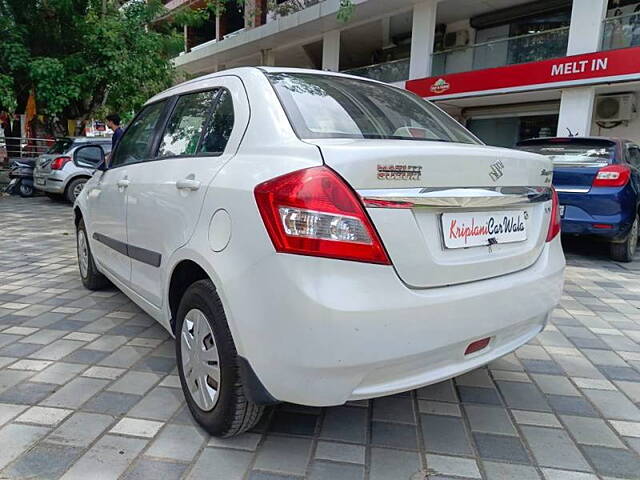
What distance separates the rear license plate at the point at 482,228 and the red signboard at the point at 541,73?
1059cm

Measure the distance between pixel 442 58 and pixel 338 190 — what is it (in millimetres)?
14434

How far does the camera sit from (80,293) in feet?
14.1

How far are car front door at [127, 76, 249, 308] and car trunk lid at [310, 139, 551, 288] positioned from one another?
1.97ft

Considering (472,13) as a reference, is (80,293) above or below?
below

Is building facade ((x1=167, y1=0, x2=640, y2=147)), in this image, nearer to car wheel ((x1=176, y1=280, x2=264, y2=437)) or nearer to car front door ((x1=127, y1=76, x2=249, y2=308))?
car front door ((x1=127, y1=76, x2=249, y2=308))

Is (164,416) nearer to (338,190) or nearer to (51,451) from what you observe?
(51,451)

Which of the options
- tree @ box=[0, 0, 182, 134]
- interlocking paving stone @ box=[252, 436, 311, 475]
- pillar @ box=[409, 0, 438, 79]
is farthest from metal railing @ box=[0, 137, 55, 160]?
interlocking paving stone @ box=[252, 436, 311, 475]

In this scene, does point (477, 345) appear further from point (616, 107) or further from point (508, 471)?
point (616, 107)

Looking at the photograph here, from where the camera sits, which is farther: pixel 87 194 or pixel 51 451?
pixel 87 194

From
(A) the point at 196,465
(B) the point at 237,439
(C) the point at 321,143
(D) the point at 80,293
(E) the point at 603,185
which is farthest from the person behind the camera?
(E) the point at 603,185

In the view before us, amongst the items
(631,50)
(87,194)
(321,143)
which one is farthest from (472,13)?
(321,143)

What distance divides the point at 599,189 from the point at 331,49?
13.8 m

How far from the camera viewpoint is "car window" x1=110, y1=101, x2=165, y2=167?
3.12 m

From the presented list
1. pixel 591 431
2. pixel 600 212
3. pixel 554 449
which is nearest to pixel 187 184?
pixel 554 449
